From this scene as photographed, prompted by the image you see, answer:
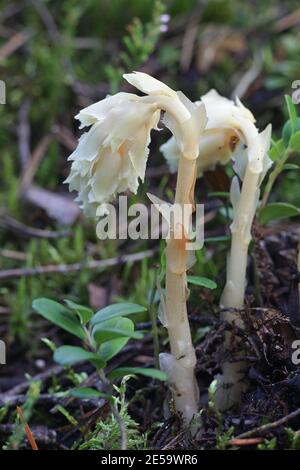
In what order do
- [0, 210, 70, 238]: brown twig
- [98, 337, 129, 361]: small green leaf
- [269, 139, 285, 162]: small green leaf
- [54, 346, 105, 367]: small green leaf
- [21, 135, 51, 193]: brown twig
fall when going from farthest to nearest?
1. [21, 135, 51, 193]: brown twig
2. [0, 210, 70, 238]: brown twig
3. [269, 139, 285, 162]: small green leaf
4. [98, 337, 129, 361]: small green leaf
5. [54, 346, 105, 367]: small green leaf

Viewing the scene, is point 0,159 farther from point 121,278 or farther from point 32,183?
point 121,278

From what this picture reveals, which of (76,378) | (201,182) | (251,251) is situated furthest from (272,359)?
(201,182)

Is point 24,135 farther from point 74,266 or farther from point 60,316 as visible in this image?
point 60,316

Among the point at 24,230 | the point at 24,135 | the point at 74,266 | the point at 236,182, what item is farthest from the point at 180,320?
the point at 24,135

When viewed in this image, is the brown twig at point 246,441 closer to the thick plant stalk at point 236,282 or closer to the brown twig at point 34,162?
the thick plant stalk at point 236,282

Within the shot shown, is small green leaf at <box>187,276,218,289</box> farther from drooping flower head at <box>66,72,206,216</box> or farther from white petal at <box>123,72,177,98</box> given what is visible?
white petal at <box>123,72,177,98</box>

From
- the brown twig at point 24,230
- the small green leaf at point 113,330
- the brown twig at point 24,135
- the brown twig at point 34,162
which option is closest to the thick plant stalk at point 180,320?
the small green leaf at point 113,330

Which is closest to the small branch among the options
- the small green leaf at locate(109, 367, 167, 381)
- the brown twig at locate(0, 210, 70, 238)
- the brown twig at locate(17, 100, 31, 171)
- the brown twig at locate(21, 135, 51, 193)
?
the small green leaf at locate(109, 367, 167, 381)
